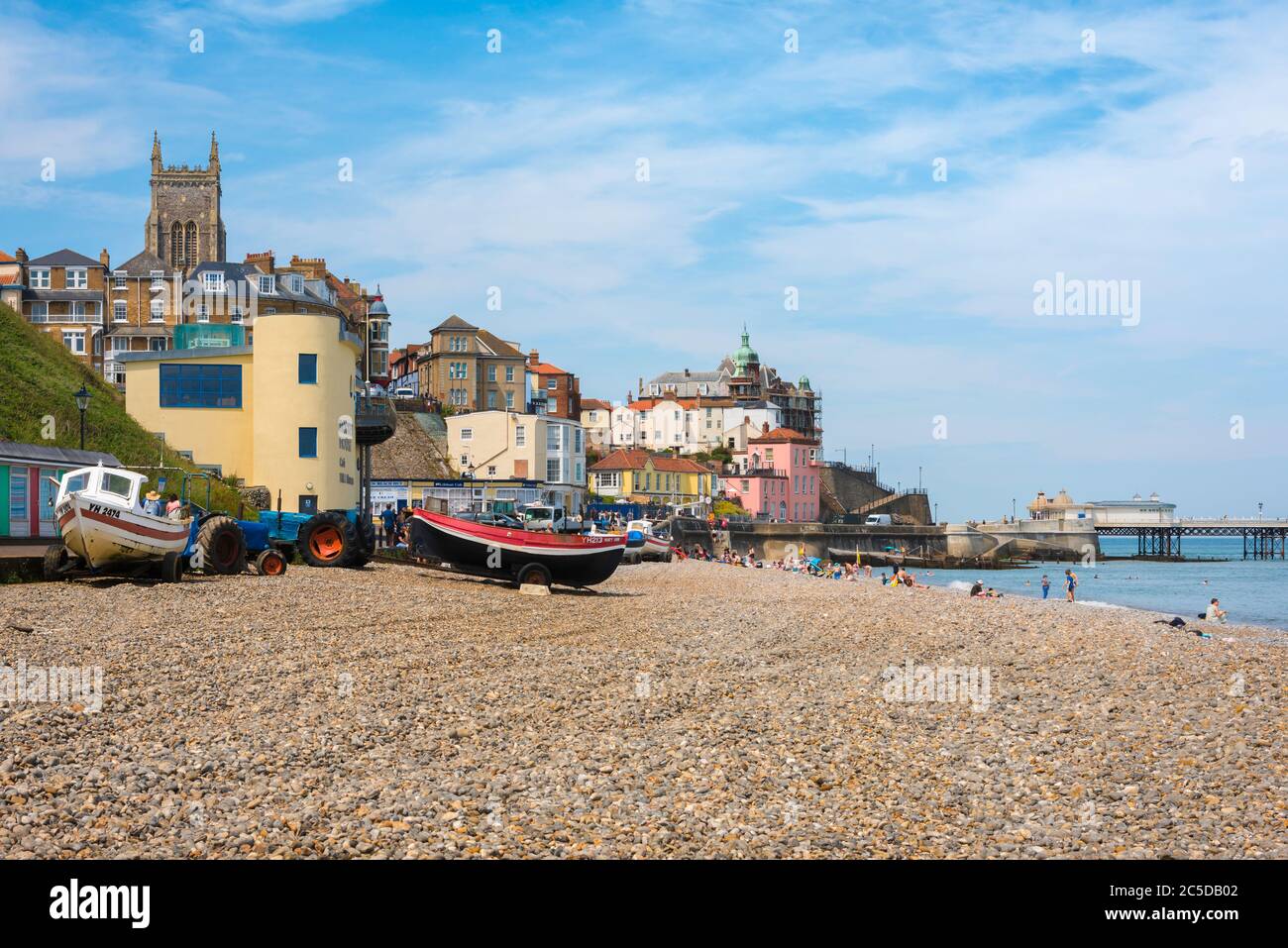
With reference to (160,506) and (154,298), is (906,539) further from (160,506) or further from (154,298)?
(160,506)

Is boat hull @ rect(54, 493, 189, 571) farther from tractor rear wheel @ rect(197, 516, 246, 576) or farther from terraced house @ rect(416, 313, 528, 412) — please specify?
terraced house @ rect(416, 313, 528, 412)

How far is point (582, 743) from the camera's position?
13180 mm

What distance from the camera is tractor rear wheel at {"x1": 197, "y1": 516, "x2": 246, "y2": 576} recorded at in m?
28.9

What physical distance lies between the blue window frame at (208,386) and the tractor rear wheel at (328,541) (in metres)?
12.1

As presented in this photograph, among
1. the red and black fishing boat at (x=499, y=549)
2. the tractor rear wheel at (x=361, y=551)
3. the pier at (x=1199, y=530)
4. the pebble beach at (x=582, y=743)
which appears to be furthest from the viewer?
the pier at (x=1199, y=530)

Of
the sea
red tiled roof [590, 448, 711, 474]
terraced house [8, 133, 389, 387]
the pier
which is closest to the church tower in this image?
terraced house [8, 133, 389, 387]

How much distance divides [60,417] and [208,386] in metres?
5.22

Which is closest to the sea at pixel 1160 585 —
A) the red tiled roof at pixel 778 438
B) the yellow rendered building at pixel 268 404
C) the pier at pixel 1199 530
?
the pier at pixel 1199 530

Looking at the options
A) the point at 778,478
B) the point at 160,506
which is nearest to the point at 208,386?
the point at 160,506

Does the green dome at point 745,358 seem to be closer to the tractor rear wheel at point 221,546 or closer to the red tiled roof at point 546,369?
the red tiled roof at point 546,369

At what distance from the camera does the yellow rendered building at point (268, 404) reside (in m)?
43.3

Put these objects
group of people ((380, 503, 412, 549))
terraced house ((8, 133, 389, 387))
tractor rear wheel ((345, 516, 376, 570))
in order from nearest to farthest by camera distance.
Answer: tractor rear wheel ((345, 516, 376, 570)), group of people ((380, 503, 412, 549)), terraced house ((8, 133, 389, 387))

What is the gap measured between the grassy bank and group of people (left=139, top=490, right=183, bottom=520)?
12176 mm

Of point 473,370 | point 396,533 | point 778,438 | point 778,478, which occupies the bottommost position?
point 396,533
